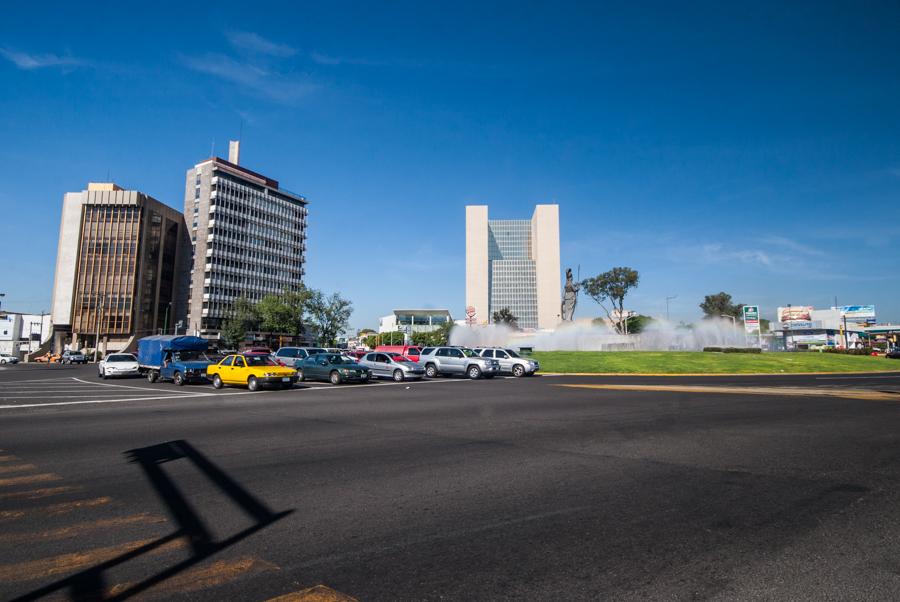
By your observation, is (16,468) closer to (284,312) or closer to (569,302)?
(569,302)

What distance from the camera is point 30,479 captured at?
21.7ft

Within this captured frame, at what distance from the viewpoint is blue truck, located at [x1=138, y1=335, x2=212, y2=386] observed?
2469 centimetres

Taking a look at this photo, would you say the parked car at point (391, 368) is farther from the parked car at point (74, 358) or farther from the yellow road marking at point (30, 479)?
the parked car at point (74, 358)

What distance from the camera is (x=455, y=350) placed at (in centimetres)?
3142

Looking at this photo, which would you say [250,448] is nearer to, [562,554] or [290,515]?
[290,515]

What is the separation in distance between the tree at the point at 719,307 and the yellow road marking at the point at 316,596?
10945 centimetres

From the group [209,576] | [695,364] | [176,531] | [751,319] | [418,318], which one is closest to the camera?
[209,576]

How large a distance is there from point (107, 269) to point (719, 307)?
112907 mm

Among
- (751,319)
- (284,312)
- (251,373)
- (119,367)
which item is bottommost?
(119,367)

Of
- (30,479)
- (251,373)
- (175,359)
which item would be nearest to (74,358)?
(175,359)

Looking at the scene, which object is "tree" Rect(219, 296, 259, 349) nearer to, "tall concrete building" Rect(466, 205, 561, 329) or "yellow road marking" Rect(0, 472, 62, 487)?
"tall concrete building" Rect(466, 205, 561, 329)

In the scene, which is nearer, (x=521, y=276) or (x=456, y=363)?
(x=456, y=363)

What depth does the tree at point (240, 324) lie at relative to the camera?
8725 cm

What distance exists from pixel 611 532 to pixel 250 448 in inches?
244
